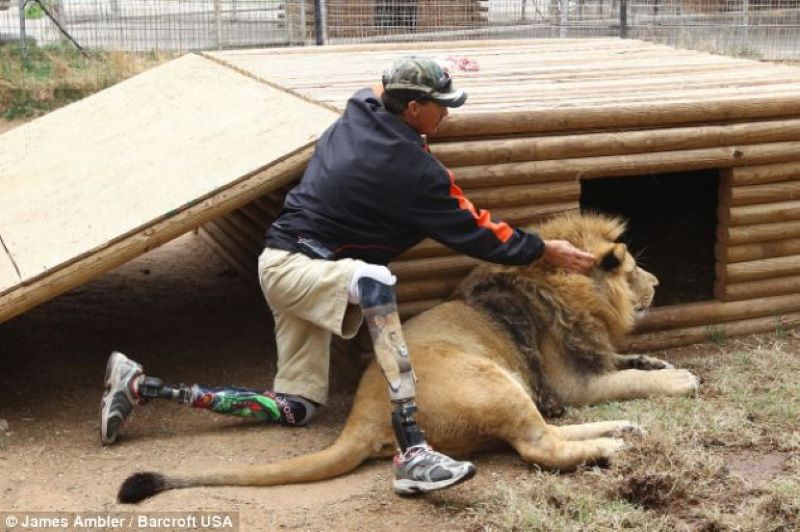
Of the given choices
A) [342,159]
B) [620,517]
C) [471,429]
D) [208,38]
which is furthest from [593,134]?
[208,38]

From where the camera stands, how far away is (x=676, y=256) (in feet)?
25.0

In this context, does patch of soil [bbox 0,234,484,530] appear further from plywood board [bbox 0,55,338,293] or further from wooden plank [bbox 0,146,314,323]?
plywood board [bbox 0,55,338,293]

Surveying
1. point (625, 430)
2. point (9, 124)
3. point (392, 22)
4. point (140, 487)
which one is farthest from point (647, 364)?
point (392, 22)

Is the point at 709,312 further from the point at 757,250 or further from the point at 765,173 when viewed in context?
the point at 765,173

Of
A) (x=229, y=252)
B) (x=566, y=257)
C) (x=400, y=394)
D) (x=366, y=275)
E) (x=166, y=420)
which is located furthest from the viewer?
(x=229, y=252)

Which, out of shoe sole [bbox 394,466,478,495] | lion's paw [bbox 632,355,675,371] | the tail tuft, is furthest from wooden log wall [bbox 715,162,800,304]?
the tail tuft

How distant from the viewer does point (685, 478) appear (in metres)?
4.46

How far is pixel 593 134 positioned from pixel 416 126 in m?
1.32

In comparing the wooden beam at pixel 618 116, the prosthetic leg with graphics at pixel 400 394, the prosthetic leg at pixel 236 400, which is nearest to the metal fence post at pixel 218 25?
the wooden beam at pixel 618 116

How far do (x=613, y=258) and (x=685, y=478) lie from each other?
1.41 m

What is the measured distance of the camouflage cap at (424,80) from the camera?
4.86 metres

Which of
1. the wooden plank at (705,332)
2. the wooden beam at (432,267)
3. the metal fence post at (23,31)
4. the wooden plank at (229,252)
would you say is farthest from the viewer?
the metal fence post at (23,31)

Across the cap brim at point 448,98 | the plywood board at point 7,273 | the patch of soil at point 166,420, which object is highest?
the cap brim at point 448,98

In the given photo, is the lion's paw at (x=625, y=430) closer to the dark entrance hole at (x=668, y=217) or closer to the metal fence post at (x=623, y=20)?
the dark entrance hole at (x=668, y=217)
